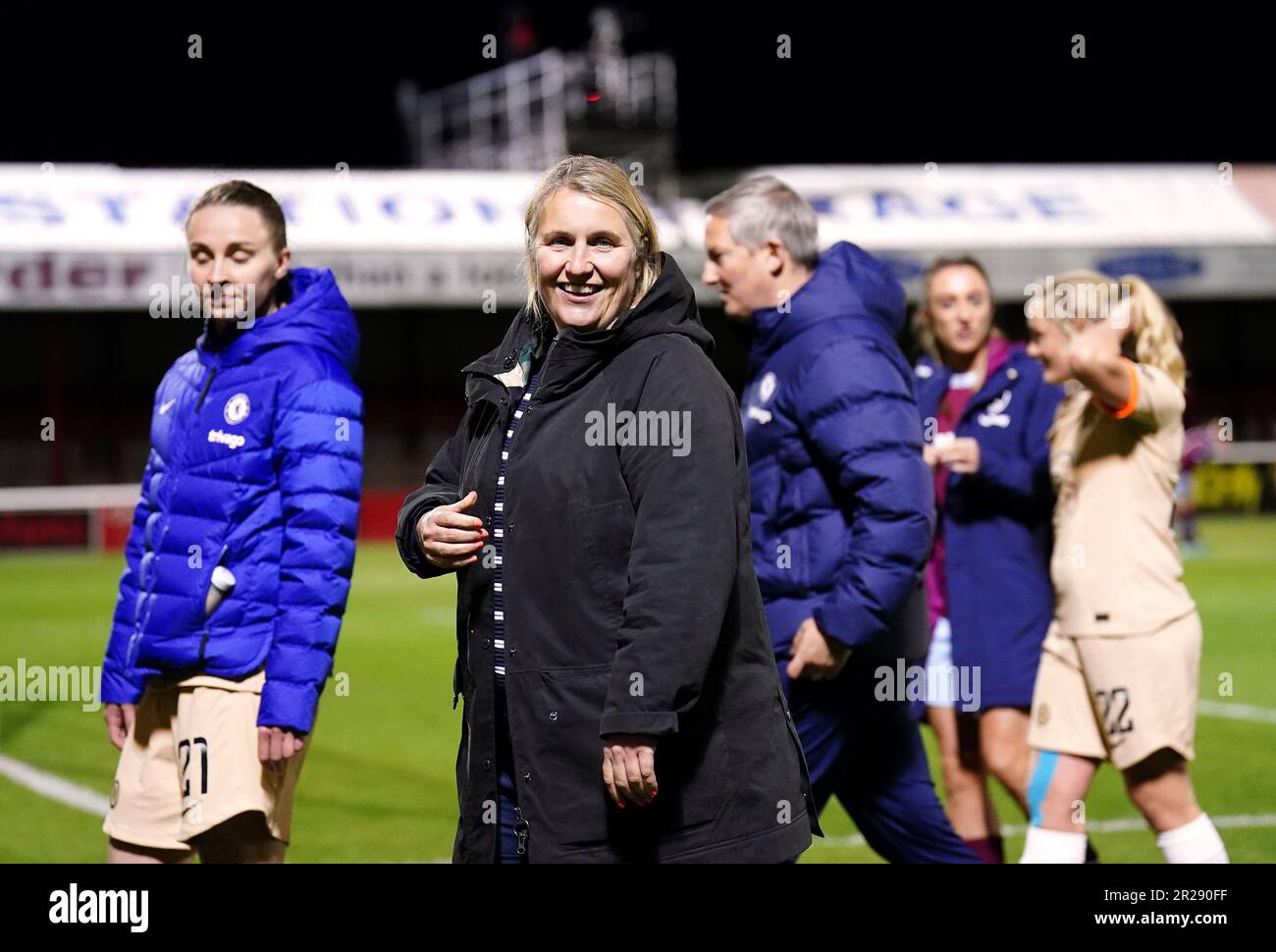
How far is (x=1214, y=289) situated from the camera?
29.3 m

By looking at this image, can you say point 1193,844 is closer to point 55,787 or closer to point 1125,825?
point 1125,825

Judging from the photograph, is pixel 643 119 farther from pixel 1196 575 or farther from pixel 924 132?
pixel 1196 575

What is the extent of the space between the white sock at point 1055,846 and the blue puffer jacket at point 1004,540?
74 cm

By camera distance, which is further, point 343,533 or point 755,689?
point 343,533

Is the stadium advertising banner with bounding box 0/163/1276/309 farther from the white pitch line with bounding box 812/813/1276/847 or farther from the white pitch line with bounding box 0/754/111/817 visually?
the white pitch line with bounding box 812/813/1276/847

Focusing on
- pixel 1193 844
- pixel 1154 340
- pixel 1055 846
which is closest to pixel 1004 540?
pixel 1154 340

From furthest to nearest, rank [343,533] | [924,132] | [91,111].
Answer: [924,132] < [91,111] < [343,533]

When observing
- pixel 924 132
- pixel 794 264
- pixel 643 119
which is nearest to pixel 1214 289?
pixel 924 132

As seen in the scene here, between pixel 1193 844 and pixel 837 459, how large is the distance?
163 cm

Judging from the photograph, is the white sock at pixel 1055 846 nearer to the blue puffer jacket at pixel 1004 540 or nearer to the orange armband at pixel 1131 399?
the blue puffer jacket at pixel 1004 540

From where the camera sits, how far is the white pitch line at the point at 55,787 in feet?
25.2

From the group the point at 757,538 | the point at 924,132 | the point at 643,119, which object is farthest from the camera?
the point at 924,132
